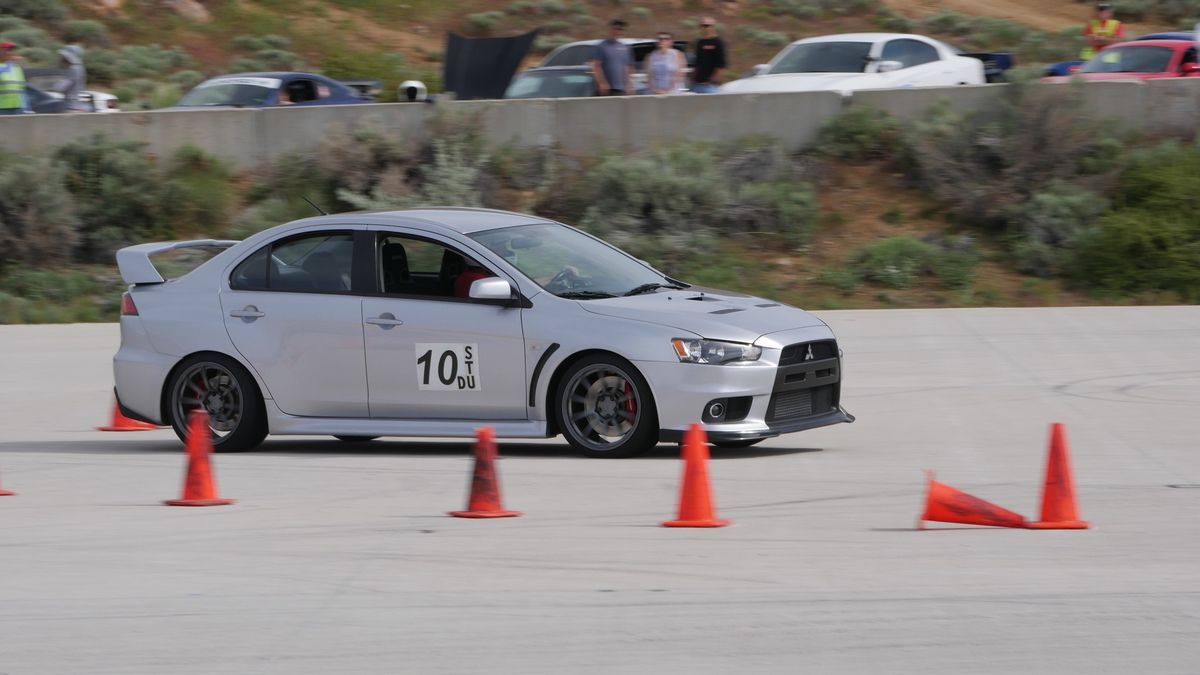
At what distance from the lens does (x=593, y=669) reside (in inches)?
212

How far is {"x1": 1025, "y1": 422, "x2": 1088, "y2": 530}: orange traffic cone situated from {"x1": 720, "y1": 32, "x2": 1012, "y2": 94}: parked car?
48.4 ft

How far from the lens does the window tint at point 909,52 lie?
73.6ft

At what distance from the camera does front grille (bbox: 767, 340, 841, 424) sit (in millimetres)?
9383

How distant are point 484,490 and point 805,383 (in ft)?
8.11

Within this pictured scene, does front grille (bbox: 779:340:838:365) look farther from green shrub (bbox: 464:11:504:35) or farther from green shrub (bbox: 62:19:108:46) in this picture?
green shrub (bbox: 464:11:504:35)

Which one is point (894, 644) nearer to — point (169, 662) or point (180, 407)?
point (169, 662)

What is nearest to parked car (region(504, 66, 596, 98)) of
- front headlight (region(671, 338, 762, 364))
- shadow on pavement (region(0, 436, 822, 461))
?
shadow on pavement (region(0, 436, 822, 461))

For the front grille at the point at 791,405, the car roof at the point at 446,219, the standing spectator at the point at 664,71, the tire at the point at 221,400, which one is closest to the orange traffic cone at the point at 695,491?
the front grille at the point at 791,405

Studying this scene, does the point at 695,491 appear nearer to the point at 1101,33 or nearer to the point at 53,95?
the point at 53,95

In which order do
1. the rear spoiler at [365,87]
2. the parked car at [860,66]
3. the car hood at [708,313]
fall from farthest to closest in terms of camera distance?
the rear spoiler at [365,87] < the parked car at [860,66] < the car hood at [708,313]

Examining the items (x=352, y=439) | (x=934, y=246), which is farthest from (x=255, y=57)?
(x=352, y=439)

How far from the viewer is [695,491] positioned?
297 inches

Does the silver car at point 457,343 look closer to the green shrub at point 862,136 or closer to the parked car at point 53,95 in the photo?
the green shrub at point 862,136

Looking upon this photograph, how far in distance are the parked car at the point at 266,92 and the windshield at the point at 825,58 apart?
650 cm
